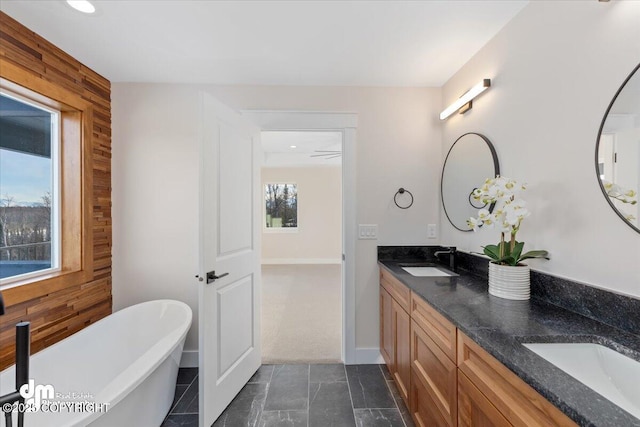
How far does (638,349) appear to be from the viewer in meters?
0.85

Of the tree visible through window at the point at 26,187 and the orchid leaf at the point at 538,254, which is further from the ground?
the tree visible through window at the point at 26,187

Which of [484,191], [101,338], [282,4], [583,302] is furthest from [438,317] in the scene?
[101,338]

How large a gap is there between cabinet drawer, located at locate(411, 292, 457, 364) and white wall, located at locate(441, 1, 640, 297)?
62 centimetres

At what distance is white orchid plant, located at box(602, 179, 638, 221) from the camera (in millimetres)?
964

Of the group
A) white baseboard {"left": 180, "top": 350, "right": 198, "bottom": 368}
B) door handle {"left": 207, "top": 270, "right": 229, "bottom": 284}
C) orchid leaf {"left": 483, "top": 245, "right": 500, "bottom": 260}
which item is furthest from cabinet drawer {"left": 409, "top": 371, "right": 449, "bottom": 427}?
white baseboard {"left": 180, "top": 350, "right": 198, "bottom": 368}

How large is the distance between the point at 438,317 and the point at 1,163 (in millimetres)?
2701

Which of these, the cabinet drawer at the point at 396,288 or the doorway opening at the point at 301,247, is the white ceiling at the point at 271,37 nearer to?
the doorway opening at the point at 301,247

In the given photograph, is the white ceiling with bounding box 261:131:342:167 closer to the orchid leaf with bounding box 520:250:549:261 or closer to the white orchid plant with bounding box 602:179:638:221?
the orchid leaf with bounding box 520:250:549:261

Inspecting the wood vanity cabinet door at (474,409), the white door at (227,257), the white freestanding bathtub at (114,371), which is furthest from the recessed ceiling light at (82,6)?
the wood vanity cabinet door at (474,409)

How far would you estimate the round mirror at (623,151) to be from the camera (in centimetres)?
96

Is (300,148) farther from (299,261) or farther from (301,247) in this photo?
(299,261)

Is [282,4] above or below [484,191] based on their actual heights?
above

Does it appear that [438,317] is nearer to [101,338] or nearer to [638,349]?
[638,349]

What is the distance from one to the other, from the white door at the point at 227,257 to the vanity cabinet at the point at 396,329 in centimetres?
107
